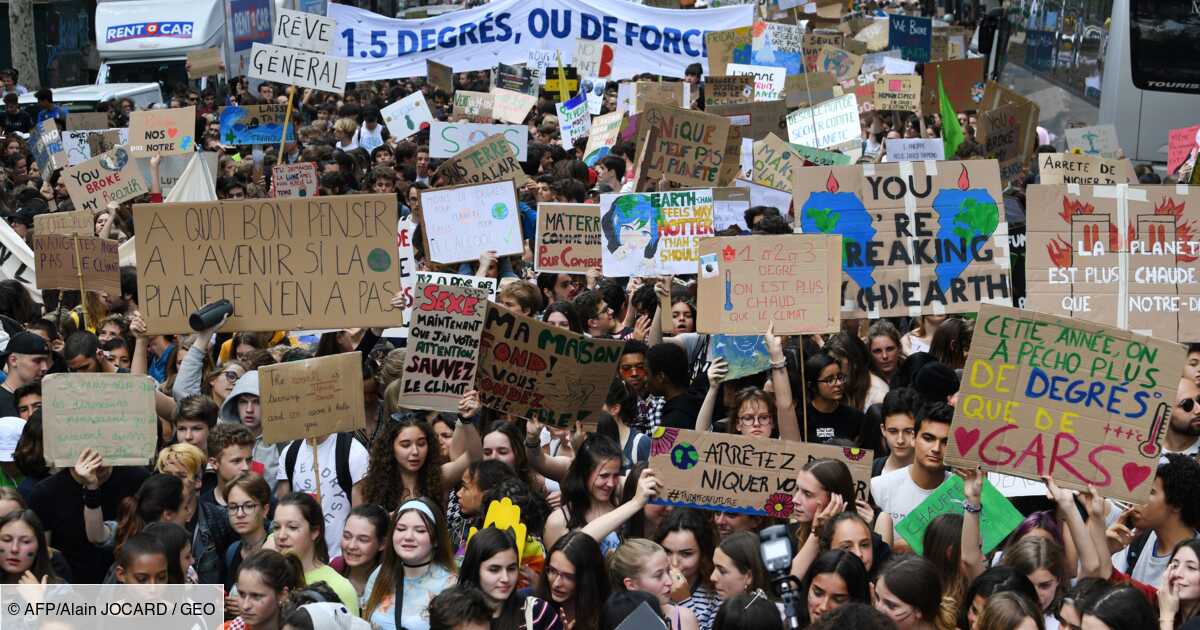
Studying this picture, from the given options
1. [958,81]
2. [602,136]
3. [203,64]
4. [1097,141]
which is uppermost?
[958,81]

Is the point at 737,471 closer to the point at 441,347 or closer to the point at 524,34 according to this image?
the point at 441,347

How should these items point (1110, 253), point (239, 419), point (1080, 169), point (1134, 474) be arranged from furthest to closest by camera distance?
point (1080, 169), point (1110, 253), point (239, 419), point (1134, 474)

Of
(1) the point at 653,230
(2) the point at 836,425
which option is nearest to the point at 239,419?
(2) the point at 836,425

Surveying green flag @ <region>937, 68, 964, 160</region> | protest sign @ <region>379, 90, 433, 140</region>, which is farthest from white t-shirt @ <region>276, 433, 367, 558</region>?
protest sign @ <region>379, 90, 433, 140</region>

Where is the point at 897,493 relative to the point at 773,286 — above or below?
below

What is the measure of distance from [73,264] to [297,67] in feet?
23.1

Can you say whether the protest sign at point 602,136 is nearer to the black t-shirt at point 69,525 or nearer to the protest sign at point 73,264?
the protest sign at point 73,264

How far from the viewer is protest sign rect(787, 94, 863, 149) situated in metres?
15.8

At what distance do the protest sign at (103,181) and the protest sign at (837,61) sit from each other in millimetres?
10891

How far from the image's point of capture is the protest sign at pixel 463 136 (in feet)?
55.8

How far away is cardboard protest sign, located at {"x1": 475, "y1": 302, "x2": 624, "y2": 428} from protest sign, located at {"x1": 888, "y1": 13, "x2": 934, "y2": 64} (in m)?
22.3

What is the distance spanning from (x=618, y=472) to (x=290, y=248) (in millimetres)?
2819

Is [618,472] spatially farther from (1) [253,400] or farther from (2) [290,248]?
(2) [290,248]

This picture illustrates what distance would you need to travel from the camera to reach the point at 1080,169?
12.2 m
